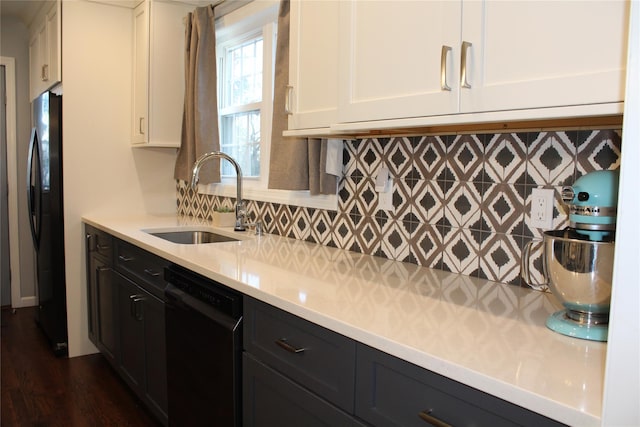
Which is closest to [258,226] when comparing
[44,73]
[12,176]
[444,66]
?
[444,66]

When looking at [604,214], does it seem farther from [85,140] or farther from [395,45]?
[85,140]

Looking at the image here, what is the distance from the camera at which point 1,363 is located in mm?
3299

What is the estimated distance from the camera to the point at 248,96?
3146 mm

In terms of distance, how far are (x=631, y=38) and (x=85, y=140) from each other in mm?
3382

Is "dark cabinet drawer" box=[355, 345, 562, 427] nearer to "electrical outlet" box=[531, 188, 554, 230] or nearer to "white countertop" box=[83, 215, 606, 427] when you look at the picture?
"white countertop" box=[83, 215, 606, 427]

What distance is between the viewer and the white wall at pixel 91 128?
11.1 ft

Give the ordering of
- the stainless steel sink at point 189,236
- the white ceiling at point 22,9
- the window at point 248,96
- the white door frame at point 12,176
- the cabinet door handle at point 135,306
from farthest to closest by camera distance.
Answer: the white door frame at point 12,176, the white ceiling at point 22,9, the stainless steel sink at point 189,236, the window at point 248,96, the cabinet door handle at point 135,306

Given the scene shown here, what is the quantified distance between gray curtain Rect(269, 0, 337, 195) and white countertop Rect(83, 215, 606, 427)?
12.6 inches

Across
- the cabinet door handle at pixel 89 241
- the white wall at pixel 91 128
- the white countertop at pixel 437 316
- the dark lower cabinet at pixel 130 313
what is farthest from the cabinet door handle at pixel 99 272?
the white countertop at pixel 437 316

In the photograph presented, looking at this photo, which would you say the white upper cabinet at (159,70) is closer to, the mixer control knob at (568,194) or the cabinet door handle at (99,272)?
the cabinet door handle at (99,272)

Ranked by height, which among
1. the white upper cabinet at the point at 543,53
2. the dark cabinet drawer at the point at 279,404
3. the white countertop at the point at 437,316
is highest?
the white upper cabinet at the point at 543,53

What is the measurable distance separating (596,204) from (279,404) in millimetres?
959

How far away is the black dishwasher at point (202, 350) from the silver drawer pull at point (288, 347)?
245 millimetres

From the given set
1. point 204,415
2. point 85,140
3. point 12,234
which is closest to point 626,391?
point 204,415
